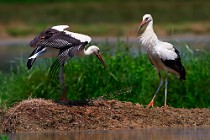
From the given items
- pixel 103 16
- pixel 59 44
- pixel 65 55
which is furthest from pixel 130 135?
pixel 103 16

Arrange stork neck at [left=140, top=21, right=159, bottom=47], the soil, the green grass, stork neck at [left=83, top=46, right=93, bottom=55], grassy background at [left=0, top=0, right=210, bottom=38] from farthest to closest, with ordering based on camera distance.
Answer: grassy background at [left=0, top=0, right=210, bottom=38]
the green grass
stork neck at [left=140, top=21, right=159, bottom=47]
stork neck at [left=83, top=46, right=93, bottom=55]
the soil

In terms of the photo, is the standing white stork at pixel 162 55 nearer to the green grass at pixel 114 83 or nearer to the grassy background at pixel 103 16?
the green grass at pixel 114 83

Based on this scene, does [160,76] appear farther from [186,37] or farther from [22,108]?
[186,37]

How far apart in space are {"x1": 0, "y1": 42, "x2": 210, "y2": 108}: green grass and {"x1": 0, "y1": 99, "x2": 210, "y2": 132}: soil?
5.30 ft

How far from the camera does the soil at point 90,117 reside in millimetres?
15352

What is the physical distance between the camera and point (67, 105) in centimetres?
1574

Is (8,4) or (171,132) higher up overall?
(8,4)

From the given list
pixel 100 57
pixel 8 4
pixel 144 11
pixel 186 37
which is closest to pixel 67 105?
pixel 100 57

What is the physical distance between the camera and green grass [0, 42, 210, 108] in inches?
697

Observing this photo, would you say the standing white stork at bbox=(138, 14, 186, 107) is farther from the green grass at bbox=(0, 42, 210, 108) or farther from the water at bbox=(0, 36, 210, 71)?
the water at bbox=(0, 36, 210, 71)

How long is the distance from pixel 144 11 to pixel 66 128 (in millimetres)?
34017

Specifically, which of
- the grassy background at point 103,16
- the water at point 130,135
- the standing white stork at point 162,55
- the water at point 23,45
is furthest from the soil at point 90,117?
the grassy background at point 103,16

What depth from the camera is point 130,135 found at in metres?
14.8

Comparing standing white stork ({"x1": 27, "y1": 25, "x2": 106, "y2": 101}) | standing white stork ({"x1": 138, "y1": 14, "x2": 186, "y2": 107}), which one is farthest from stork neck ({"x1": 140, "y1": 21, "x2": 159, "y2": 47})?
standing white stork ({"x1": 27, "y1": 25, "x2": 106, "y2": 101})
